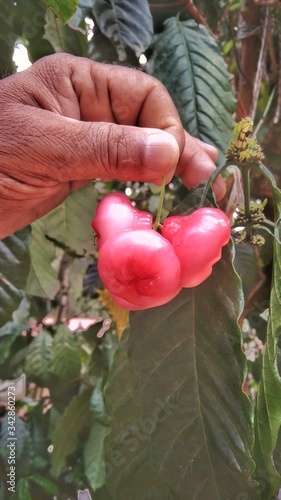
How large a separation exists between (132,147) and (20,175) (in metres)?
0.11

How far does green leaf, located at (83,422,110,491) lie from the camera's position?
2.34 ft

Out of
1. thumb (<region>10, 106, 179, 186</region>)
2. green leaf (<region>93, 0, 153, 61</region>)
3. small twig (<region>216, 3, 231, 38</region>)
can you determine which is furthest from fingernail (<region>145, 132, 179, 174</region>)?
small twig (<region>216, 3, 231, 38</region>)

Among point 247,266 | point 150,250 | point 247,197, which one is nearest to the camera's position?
point 150,250

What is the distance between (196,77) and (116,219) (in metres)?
0.26

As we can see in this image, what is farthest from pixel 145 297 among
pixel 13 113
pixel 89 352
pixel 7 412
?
pixel 89 352

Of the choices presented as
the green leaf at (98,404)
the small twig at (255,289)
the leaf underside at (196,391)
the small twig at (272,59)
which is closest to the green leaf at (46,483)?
the green leaf at (98,404)

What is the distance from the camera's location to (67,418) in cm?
79

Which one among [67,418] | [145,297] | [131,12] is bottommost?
[67,418]

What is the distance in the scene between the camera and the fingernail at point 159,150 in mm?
442

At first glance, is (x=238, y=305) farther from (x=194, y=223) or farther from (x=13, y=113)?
(x=13, y=113)

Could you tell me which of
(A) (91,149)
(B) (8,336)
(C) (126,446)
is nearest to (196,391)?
(C) (126,446)

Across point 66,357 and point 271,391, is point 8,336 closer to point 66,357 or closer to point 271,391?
point 66,357

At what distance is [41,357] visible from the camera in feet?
2.62

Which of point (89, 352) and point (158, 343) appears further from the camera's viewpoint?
point (89, 352)
